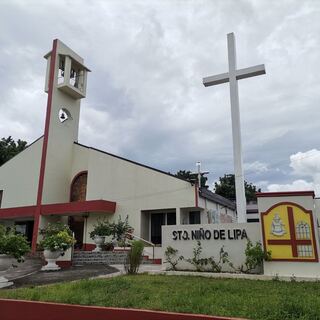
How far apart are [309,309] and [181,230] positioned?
6.27 meters

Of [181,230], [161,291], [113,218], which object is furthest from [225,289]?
[113,218]

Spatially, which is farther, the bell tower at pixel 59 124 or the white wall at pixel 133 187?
the bell tower at pixel 59 124

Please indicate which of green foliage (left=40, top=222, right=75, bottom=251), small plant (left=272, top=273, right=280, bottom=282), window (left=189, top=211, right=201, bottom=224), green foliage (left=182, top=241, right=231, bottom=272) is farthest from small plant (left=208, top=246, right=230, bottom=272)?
window (left=189, top=211, right=201, bottom=224)

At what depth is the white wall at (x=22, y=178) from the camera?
2388 cm

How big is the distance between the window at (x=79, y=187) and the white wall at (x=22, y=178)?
249 cm

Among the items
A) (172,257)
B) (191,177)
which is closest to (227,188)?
(191,177)

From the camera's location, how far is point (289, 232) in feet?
30.8

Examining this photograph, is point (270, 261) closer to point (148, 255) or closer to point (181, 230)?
point (181, 230)

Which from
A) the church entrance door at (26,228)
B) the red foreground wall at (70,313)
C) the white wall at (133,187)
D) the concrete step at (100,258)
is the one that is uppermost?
the white wall at (133,187)

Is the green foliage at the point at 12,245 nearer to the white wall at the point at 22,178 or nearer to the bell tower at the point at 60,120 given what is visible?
the bell tower at the point at 60,120

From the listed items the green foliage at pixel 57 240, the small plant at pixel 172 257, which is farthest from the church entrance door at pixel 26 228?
the small plant at pixel 172 257

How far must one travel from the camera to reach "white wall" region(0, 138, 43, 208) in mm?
23875

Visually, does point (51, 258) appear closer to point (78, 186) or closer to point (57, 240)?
point (57, 240)

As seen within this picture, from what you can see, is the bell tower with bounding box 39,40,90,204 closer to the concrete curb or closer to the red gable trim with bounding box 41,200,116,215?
the red gable trim with bounding box 41,200,116,215
